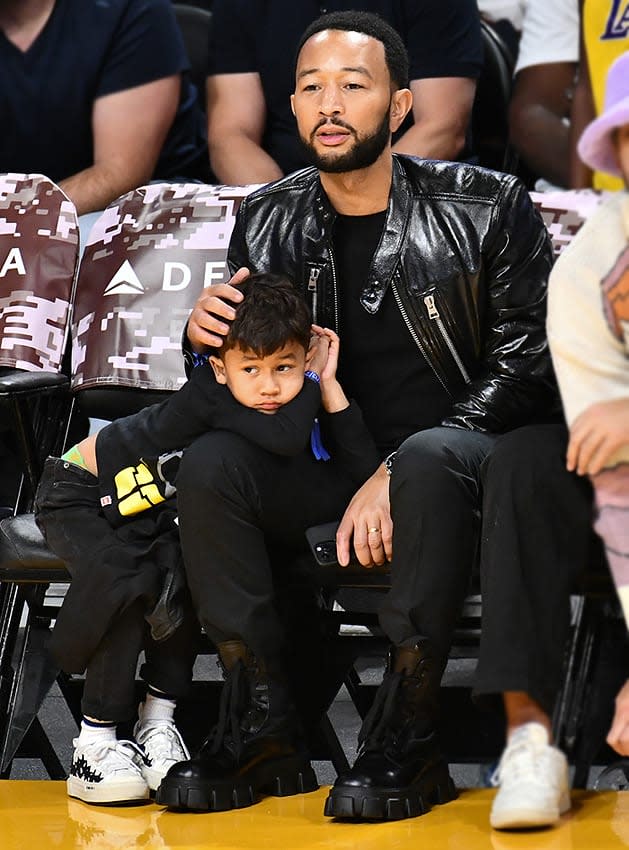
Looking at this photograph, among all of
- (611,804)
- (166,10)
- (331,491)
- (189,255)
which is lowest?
(611,804)

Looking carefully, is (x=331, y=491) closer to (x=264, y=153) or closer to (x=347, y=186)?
(x=347, y=186)

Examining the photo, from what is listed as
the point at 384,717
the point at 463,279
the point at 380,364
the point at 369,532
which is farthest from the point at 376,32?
the point at 384,717

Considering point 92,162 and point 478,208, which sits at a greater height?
point 92,162

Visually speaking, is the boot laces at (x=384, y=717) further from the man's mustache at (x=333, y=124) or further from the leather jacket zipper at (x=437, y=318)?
the man's mustache at (x=333, y=124)

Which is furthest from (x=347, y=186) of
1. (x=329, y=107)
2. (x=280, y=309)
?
(x=280, y=309)

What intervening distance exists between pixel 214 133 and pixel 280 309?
1328mm

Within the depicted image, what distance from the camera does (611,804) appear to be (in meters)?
2.01

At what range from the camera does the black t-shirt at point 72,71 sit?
3.47 m

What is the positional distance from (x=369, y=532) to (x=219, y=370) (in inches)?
13.6

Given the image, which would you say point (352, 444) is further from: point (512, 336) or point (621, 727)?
point (621, 727)

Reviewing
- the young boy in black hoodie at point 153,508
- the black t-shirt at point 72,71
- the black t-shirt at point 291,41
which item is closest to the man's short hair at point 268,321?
the young boy in black hoodie at point 153,508

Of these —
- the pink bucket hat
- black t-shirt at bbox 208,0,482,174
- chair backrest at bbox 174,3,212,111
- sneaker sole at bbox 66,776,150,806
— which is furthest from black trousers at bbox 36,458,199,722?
chair backrest at bbox 174,3,212,111

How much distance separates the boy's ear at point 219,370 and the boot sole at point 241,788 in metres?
0.57

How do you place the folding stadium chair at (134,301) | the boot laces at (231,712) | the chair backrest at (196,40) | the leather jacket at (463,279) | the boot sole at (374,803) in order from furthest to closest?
the chair backrest at (196,40), the folding stadium chair at (134,301), the leather jacket at (463,279), the boot laces at (231,712), the boot sole at (374,803)
